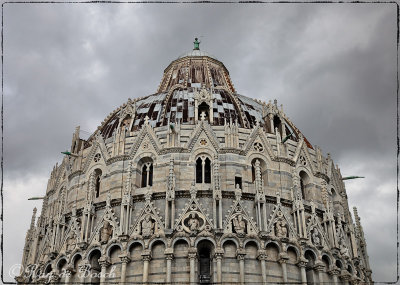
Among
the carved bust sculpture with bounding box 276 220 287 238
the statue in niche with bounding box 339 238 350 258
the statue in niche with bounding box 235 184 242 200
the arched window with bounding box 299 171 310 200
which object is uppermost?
the arched window with bounding box 299 171 310 200

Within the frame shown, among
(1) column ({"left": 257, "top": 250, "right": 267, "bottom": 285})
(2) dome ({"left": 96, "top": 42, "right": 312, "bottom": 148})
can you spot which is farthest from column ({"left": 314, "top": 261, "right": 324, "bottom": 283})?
(2) dome ({"left": 96, "top": 42, "right": 312, "bottom": 148})

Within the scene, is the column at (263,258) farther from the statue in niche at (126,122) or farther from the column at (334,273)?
the statue in niche at (126,122)

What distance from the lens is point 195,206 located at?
29.6 meters

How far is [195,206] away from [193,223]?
44.5 inches

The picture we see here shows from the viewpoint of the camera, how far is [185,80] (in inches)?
1778

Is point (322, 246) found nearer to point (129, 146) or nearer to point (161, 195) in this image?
point (161, 195)

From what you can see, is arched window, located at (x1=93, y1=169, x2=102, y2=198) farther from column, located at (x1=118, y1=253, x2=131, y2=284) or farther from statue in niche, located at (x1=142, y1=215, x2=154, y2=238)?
column, located at (x1=118, y1=253, x2=131, y2=284)

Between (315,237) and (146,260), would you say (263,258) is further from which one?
(146,260)

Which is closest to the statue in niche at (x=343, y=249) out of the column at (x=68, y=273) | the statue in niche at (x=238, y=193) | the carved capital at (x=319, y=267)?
the carved capital at (x=319, y=267)

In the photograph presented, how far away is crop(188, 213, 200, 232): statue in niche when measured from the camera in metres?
28.7

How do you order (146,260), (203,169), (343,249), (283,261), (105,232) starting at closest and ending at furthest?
(146,260), (283,261), (105,232), (203,169), (343,249)

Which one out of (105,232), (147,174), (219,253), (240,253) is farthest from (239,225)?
(105,232)

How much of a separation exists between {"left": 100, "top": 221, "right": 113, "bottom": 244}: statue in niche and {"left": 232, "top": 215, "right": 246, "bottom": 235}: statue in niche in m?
7.67

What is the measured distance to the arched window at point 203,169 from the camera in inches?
1251
